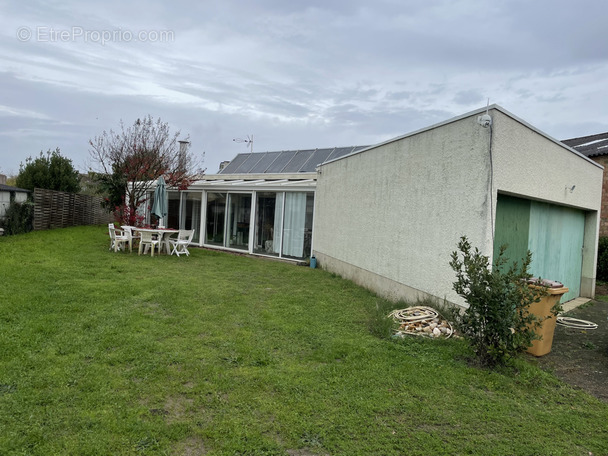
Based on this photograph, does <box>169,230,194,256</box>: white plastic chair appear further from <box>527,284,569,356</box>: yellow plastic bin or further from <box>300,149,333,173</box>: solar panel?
<box>527,284,569,356</box>: yellow plastic bin

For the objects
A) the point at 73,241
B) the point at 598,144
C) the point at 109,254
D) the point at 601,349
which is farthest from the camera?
the point at 598,144

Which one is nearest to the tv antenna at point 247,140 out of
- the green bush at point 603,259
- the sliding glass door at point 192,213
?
the sliding glass door at point 192,213

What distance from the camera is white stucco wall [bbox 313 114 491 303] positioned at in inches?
231

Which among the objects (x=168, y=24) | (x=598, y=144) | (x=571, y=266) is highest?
(x=168, y=24)

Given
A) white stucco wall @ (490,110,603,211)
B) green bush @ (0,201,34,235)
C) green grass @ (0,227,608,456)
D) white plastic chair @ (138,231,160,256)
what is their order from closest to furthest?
green grass @ (0,227,608,456)
white stucco wall @ (490,110,603,211)
white plastic chair @ (138,231,160,256)
green bush @ (0,201,34,235)

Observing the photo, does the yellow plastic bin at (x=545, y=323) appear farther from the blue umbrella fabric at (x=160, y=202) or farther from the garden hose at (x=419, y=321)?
the blue umbrella fabric at (x=160, y=202)

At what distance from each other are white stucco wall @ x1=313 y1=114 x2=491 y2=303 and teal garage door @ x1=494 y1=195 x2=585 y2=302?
80 centimetres

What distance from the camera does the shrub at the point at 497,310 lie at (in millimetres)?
4414

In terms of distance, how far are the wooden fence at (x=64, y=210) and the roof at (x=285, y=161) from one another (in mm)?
7607

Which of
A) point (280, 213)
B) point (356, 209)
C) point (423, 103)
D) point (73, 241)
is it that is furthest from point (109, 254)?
point (423, 103)

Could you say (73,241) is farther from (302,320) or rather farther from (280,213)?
(302,320)

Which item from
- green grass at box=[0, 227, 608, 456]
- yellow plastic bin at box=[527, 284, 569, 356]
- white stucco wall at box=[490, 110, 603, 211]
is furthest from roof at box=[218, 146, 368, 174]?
yellow plastic bin at box=[527, 284, 569, 356]

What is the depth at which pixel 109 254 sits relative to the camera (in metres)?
12.2

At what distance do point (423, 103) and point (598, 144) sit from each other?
26.7 ft
